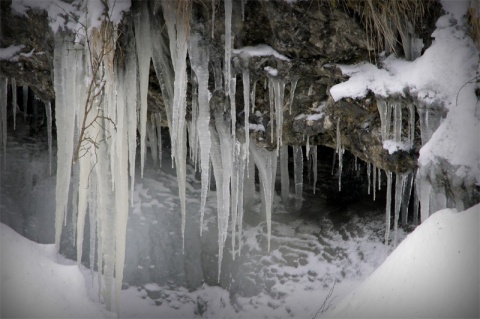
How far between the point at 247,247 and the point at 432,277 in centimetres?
408

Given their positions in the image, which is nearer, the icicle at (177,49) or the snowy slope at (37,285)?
the snowy slope at (37,285)

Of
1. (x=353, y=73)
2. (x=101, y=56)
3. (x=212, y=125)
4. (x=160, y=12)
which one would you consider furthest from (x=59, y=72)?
(x=353, y=73)

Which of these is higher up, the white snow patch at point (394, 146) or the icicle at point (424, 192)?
the white snow patch at point (394, 146)

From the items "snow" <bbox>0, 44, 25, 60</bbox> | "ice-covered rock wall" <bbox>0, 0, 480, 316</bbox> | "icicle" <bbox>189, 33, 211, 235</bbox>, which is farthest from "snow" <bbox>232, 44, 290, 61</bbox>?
"snow" <bbox>0, 44, 25, 60</bbox>

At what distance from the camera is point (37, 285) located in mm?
3537

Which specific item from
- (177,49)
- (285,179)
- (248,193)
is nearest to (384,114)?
(177,49)

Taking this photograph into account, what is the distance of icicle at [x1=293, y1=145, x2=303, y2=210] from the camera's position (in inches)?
218

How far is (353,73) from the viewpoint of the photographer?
406 cm

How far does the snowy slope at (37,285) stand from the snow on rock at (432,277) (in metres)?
1.98

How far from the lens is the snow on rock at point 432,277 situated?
221cm

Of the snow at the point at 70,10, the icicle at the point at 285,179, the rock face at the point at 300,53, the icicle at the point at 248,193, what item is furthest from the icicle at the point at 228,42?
the icicle at the point at 248,193

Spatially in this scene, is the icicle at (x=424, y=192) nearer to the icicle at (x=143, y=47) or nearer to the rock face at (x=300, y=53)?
the rock face at (x=300, y=53)

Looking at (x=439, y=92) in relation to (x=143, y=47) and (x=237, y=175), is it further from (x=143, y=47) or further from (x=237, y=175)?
(x=143, y=47)

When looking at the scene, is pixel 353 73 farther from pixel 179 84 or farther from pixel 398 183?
pixel 179 84
